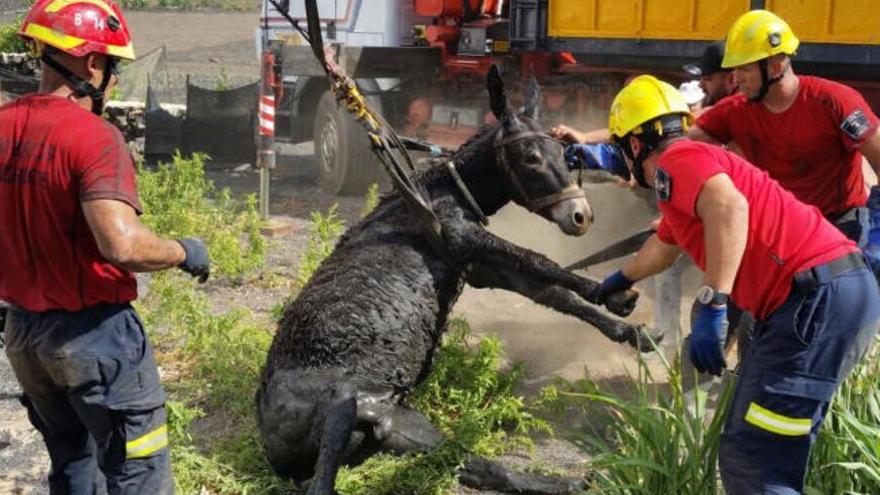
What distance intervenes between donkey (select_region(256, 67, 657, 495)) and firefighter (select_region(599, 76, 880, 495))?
3.45ft

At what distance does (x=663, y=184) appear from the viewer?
338 centimetres

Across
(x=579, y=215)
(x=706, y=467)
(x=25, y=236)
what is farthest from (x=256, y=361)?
(x=706, y=467)

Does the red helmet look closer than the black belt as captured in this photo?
No

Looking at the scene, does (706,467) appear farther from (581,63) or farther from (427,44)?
(427,44)

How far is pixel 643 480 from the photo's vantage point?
11.9ft

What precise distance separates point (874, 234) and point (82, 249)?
3489mm

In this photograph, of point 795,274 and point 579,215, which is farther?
point 579,215

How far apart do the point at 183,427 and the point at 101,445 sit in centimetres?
133

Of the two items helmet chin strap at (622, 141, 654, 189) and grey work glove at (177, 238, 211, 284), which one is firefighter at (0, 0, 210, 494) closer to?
grey work glove at (177, 238, 211, 284)

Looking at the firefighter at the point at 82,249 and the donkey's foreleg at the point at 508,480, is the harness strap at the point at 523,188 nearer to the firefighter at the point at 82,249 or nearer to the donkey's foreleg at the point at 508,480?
the donkey's foreleg at the point at 508,480

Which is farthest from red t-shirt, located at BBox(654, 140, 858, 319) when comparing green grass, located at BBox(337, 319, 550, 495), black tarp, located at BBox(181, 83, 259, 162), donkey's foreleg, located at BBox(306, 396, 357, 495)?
black tarp, located at BBox(181, 83, 259, 162)

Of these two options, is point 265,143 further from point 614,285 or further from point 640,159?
point 640,159

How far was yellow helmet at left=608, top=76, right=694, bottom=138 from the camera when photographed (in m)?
3.61

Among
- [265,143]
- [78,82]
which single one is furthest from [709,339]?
[265,143]
